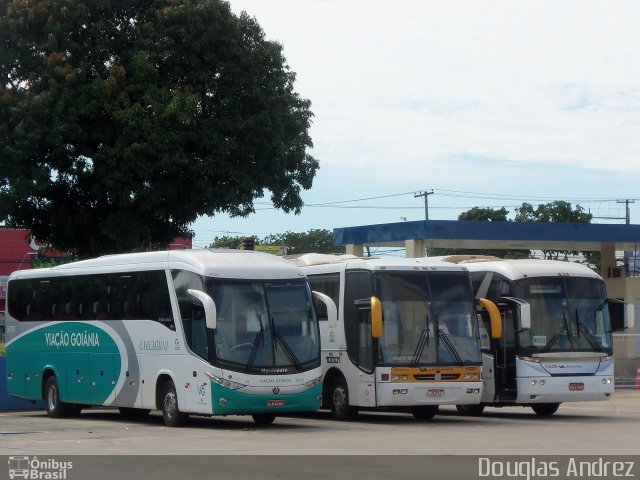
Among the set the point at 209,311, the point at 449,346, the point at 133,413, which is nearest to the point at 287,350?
the point at 209,311

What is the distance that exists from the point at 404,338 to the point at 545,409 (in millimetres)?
5055

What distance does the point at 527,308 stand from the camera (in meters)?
23.3

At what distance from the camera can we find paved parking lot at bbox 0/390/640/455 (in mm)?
16609

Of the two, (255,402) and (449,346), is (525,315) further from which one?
(255,402)

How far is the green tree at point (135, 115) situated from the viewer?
31.1 m

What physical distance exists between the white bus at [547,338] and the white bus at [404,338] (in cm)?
106

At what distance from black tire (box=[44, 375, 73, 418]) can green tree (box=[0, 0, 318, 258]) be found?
6.52 metres

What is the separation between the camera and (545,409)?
25.9 m

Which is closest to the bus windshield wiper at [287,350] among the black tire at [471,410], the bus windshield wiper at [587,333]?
the black tire at [471,410]

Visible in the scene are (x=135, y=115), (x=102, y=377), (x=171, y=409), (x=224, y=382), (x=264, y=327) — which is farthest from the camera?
(x=135, y=115)

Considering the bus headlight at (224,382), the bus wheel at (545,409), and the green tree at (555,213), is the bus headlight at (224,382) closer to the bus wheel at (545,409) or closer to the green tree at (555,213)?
the bus wheel at (545,409)

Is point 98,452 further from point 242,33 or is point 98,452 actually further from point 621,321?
point 242,33
